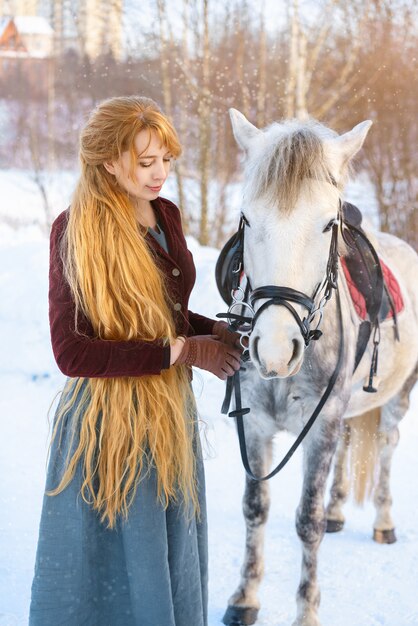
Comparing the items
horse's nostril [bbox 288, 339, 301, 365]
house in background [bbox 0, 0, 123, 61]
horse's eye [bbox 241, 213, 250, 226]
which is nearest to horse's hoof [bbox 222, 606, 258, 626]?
horse's nostril [bbox 288, 339, 301, 365]

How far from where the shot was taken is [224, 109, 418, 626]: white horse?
6.57ft

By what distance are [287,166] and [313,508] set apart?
1422 mm

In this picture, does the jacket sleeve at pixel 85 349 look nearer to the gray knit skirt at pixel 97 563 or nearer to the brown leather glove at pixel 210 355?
the brown leather glove at pixel 210 355

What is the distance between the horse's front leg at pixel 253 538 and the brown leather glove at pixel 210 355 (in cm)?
92

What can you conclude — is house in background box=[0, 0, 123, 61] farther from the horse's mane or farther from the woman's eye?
the woman's eye

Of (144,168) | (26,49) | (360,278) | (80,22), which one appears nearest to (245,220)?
(144,168)

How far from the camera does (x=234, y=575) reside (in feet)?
10.8

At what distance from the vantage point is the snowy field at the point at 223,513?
3047mm

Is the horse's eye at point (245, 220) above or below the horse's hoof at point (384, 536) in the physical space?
above

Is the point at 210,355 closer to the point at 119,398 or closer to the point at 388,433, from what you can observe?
the point at 119,398

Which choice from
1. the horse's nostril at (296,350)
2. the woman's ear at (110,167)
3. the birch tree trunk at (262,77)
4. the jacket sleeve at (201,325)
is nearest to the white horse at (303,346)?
the horse's nostril at (296,350)

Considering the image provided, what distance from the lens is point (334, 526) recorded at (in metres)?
3.91

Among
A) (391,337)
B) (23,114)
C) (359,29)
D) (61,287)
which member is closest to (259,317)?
(61,287)

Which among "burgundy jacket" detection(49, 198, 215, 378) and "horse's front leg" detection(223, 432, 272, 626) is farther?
"horse's front leg" detection(223, 432, 272, 626)
